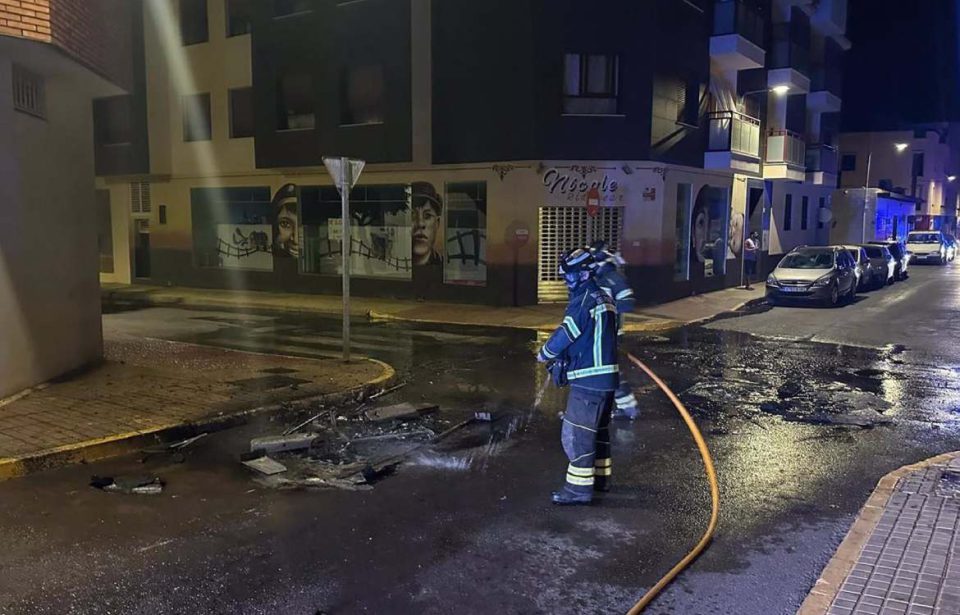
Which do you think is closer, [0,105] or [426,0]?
[0,105]

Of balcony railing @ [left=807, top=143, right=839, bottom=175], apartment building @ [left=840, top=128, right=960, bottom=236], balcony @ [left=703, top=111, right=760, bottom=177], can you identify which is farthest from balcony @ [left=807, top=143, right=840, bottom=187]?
apartment building @ [left=840, top=128, right=960, bottom=236]

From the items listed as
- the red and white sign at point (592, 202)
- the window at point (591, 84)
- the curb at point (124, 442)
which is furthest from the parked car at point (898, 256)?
the curb at point (124, 442)

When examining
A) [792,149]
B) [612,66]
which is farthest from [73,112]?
[792,149]

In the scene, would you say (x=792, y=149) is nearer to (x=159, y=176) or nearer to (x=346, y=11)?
(x=346, y=11)

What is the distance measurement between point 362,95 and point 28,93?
12694 mm

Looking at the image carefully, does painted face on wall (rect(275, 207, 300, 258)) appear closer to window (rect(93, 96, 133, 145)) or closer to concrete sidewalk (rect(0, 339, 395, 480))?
window (rect(93, 96, 133, 145))

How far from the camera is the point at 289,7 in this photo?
71.5 feet

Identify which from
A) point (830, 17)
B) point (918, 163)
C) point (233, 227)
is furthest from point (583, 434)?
point (918, 163)

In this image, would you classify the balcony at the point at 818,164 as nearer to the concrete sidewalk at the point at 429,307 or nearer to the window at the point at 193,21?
the concrete sidewalk at the point at 429,307

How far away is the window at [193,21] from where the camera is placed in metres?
23.6

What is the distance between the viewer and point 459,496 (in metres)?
5.80

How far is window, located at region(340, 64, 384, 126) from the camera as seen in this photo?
803 inches

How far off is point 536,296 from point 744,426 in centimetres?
1132

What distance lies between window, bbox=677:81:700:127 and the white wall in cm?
1472
